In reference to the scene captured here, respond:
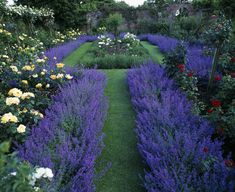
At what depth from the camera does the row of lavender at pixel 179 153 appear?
2.29m

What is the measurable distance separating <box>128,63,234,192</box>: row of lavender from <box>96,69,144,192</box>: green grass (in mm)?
172

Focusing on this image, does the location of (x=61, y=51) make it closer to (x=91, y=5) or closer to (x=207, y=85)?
(x=207, y=85)

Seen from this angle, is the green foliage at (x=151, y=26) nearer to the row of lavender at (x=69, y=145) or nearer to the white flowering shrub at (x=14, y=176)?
the row of lavender at (x=69, y=145)

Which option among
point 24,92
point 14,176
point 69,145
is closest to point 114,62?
point 24,92

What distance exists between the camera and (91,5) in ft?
60.6

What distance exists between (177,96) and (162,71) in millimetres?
1497

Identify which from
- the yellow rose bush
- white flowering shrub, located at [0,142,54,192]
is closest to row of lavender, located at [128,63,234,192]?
white flowering shrub, located at [0,142,54,192]

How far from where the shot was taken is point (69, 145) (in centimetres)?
273

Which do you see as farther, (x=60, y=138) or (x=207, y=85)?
(x=207, y=85)

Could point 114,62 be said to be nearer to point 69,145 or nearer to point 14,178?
point 69,145

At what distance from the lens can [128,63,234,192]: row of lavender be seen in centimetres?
229

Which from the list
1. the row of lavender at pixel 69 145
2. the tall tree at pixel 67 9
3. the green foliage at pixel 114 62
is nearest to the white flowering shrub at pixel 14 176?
the row of lavender at pixel 69 145

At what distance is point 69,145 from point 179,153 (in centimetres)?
104

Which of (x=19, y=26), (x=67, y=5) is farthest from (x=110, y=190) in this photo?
(x=67, y=5)
